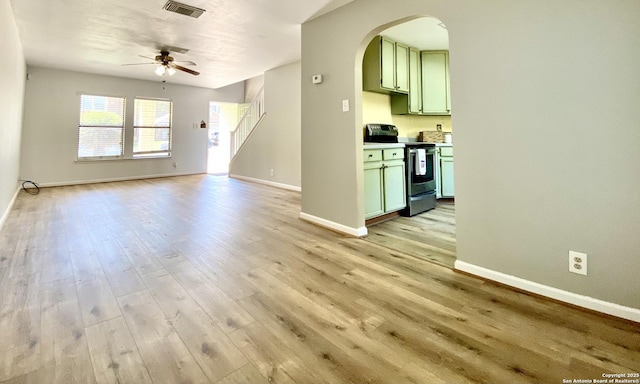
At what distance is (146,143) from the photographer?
7.82 m

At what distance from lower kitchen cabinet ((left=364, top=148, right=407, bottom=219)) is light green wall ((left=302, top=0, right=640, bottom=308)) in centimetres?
123

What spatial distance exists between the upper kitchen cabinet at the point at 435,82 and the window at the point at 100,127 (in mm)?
7158

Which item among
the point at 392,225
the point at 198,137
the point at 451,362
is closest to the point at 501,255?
the point at 451,362

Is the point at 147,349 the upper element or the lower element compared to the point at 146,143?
lower

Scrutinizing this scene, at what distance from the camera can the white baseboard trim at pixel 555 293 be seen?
160cm

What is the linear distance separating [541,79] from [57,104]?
8657 mm

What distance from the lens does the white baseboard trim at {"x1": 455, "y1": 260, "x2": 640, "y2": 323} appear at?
160cm

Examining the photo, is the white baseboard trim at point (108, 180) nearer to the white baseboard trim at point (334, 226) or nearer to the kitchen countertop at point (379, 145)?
the white baseboard trim at point (334, 226)

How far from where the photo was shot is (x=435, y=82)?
4816mm

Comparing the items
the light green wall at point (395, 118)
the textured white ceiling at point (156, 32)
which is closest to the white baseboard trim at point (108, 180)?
the textured white ceiling at point (156, 32)

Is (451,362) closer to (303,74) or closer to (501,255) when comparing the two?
(501,255)

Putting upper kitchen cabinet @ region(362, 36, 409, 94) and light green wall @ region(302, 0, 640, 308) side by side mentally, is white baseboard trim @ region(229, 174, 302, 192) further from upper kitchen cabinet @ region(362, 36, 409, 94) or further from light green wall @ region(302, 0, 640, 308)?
light green wall @ region(302, 0, 640, 308)

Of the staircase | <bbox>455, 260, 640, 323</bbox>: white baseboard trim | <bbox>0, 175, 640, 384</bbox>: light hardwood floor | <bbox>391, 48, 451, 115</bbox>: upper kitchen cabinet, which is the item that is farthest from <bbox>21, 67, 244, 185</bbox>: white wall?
<bbox>455, 260, 640, 323</bbox>: white baseboard trim

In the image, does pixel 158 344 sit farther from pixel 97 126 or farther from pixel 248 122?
pixel 97 126
